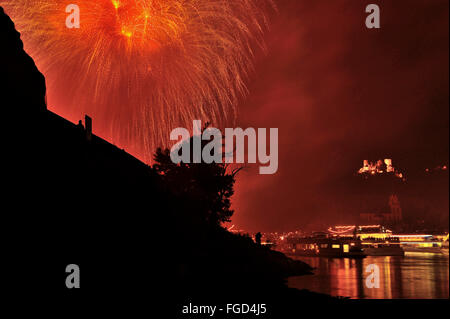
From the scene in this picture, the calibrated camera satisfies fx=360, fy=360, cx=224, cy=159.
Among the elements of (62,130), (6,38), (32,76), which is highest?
(6,38)

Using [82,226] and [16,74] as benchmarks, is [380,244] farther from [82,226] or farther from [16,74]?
[16,74]

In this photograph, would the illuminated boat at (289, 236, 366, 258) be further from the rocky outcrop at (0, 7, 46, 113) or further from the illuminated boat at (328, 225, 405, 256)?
the rocky outcrop at (0, 7, 46, 113)

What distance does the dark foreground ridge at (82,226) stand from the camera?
14.3m

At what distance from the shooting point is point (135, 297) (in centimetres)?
1566

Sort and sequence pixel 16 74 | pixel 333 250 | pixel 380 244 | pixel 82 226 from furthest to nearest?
pixel 380 244, pixel 333 250, pixel 16 74, pixel 82 226

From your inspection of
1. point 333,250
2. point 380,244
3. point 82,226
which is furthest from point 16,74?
point 380,244

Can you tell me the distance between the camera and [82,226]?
57.1 feet

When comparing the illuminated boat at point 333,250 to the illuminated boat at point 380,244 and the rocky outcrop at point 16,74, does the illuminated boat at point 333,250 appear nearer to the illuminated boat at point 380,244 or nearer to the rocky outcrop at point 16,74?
the illuminated boat at point 380,244

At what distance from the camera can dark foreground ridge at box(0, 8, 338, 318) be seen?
1432 cm

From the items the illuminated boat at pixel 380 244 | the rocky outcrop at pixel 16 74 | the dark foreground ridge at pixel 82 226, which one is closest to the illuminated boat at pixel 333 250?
the illuminated boat at pixel 380 244
